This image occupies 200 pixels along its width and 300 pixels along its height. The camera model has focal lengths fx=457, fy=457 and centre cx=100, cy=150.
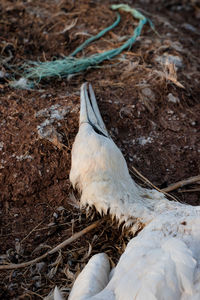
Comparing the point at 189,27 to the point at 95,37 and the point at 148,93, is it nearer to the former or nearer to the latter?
the point at 95,37

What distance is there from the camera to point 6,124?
3.88 metres

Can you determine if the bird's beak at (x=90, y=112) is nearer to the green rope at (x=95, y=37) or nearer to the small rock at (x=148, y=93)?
the small rock at (x=148, y=93)

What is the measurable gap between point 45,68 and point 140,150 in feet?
4.62

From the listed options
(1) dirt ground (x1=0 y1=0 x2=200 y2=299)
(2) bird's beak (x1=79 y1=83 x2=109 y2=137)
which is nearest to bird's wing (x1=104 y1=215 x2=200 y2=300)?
(1) dirt ground (x1=0 y1=0 x2=200 y2=299)

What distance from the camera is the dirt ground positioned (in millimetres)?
3316

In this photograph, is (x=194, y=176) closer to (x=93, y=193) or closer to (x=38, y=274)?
(x=93, y=193)

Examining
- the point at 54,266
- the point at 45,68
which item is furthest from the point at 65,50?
the point at 54,266

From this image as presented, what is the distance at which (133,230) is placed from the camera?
3.17 m

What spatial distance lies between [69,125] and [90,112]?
225 mm

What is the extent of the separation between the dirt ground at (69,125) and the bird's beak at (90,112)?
0.45ft

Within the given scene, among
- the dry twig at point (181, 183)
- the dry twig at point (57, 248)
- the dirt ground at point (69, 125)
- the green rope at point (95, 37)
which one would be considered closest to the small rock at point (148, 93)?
the dirt ground at point (69, 125)

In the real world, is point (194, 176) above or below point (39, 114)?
below

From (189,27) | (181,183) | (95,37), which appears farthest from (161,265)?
(189,27)

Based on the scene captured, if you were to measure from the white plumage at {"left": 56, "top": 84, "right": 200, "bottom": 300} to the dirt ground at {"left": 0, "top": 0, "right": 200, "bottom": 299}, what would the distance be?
0.21 meters
